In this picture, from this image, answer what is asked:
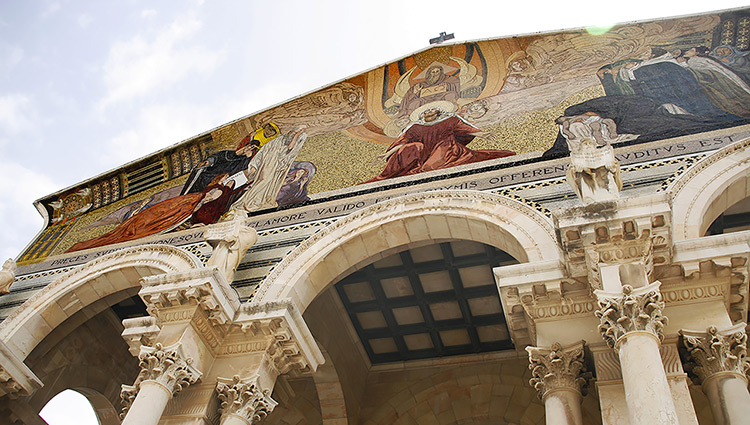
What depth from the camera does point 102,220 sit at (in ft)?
42.2

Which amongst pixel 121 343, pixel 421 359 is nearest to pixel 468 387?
pixel 421 359

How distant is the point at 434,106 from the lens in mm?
11945

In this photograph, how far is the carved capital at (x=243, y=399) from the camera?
746 centimetres

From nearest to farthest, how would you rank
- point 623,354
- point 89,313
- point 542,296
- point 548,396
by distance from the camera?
point 623,354, point 548,396, point 542,296, point 89,313

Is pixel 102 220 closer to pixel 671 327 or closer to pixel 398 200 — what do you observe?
pixel 398 200

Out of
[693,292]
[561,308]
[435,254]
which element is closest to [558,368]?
[561,308]

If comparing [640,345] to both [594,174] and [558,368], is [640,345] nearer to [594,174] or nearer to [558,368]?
[558,368]

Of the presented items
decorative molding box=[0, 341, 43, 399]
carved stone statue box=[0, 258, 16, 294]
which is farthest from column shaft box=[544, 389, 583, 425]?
carved stone statue box=[0, 258, 16, 294]

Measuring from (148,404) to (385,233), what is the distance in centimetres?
385

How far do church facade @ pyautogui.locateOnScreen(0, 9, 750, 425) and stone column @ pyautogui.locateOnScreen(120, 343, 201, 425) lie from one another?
0.02 meters

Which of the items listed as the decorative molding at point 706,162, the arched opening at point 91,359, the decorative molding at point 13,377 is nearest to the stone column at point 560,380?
the decorative molding at point 706,162

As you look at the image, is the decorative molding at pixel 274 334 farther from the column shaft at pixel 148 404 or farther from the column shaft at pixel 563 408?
the column shaft at pixel 563 408

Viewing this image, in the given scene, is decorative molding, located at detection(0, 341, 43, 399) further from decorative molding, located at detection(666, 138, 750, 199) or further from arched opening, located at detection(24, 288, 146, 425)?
decorative molding, located at detection(666, 138, 750, 199)

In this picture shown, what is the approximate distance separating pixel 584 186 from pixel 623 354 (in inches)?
83.6
